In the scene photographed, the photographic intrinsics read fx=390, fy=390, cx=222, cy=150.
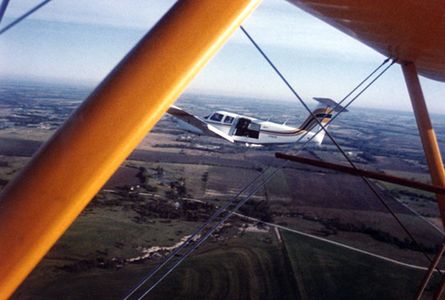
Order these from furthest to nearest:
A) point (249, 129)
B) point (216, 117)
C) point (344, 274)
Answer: point (249, 129), point (216, 117), point (344, 274)

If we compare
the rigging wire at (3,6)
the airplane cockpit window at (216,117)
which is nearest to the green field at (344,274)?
the airplane cockpit window at (216,117)

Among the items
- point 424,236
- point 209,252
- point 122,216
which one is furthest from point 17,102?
point 424,236

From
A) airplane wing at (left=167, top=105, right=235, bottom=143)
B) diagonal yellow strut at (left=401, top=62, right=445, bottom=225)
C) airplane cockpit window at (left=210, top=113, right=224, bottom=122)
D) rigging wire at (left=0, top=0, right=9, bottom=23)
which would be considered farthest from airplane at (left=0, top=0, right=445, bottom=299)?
airplane cockpit window at (left=210, top=113, right=224, bottom=122)

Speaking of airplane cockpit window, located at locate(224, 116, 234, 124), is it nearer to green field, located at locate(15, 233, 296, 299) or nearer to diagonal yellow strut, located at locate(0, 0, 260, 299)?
green field, located at locate(15, 233, 296, 299)

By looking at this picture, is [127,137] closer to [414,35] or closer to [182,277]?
[414,35]

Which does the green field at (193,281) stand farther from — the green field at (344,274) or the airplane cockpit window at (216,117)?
the airplane cockpit window at (216,117)

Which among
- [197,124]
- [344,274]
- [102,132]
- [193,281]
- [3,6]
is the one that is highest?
[3,6]

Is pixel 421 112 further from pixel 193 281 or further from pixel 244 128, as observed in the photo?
pixel 244 128

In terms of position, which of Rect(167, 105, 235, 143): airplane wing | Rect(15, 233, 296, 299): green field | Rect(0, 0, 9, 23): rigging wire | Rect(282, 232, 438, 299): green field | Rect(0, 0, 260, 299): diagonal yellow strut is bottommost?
Rect(15, 233, 296, 299): green field

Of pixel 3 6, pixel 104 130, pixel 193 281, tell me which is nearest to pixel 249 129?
pixel 193 281
